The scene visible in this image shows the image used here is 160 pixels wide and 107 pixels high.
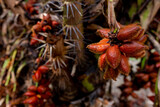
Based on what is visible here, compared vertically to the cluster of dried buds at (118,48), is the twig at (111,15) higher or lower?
higher

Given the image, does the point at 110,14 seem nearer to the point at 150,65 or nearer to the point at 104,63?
the point at 104,63

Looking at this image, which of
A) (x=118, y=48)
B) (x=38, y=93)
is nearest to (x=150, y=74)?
(x=118, y=48)

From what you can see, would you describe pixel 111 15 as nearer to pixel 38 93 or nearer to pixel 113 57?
pixel 113 57

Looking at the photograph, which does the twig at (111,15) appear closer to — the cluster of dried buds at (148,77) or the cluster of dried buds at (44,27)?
the cluster of dried buds at (44,27)

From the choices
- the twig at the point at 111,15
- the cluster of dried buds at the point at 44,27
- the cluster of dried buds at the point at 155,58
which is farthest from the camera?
the cluster of dried buds at the point at 155,58

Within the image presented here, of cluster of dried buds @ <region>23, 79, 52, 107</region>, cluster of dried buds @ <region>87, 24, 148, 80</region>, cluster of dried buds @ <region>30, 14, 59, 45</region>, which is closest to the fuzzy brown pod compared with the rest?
cluster of dried buds @ <region>87, 24, 148, 80</region>

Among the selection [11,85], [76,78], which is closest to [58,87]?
[76,78]

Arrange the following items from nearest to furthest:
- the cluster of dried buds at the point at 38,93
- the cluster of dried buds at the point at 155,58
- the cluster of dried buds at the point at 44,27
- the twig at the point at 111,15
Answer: the twig at the point at 111,15 < the cluster of dried buds at the point at 44,27 < the cluster of dried buds at the point at 38,93 < the cluster of dried buds at the point at 155,58

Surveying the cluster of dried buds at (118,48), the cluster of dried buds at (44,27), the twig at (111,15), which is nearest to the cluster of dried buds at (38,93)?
the cluster of dried buds at (44,27)
